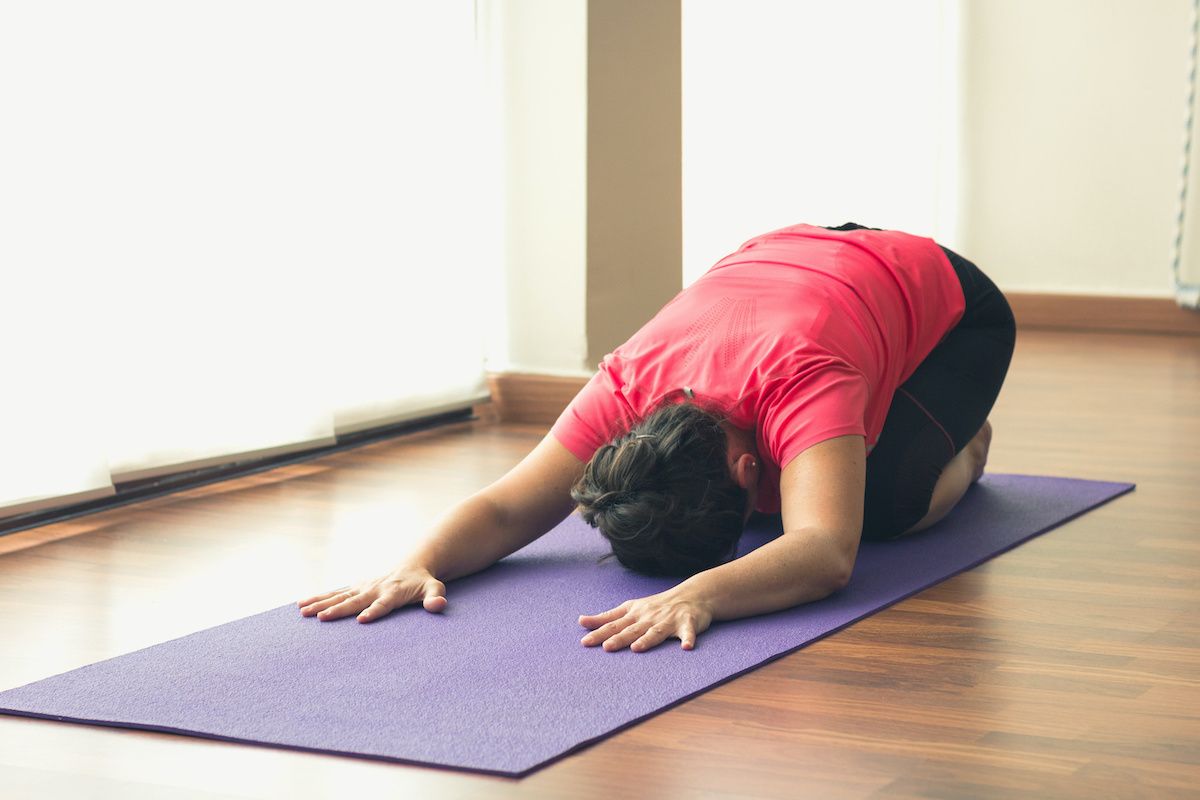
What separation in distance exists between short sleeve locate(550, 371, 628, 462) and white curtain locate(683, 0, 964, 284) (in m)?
3.09

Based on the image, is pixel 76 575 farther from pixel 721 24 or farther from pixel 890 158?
pixel 890 158

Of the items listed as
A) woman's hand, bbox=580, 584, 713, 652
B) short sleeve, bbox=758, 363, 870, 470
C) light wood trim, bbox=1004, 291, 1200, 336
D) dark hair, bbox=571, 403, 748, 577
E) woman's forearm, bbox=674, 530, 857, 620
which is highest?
short sleeve, bbox=758, 363, 870, 470

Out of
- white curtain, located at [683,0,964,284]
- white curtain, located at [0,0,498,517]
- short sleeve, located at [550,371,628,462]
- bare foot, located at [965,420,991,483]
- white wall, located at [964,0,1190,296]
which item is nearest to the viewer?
short sleeve, located at [550,371,628,462]

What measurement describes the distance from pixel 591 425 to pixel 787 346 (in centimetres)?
33

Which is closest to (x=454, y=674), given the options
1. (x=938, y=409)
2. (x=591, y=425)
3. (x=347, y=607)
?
(x=347, y=607)

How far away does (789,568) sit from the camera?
80.4 inches

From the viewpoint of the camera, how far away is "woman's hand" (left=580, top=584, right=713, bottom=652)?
194 centimetres

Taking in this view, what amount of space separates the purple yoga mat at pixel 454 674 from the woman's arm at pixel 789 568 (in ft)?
0.10

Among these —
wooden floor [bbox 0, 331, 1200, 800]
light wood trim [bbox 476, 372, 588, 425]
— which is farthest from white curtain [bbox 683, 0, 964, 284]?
wooden floor [bbox 0, 331, 1200, 800]

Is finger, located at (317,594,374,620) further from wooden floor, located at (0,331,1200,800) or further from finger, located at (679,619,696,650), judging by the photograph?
finger, located at (679,619,696,650)

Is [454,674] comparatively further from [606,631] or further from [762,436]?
[762,436]

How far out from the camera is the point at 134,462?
9.69 feet

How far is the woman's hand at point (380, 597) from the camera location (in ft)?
6.96

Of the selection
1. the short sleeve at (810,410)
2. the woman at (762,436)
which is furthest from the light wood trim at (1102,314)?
the short sleeve at (810,410)
